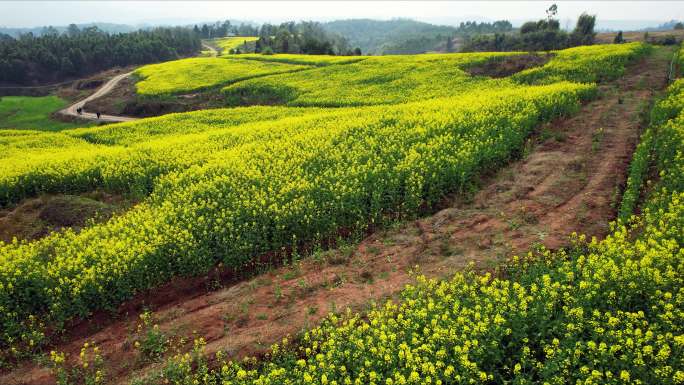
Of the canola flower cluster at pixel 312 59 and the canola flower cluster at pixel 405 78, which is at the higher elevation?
the canola flower cluster at pixel 312 59

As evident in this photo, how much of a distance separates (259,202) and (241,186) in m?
2.25

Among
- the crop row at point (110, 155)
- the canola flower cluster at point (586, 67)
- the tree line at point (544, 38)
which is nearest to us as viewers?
the crop row at point (110, 155)

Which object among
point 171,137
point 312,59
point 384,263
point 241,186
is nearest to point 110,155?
point 171,137

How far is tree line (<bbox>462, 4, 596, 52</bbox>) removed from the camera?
275ft

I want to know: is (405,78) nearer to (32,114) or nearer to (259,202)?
(259,202)

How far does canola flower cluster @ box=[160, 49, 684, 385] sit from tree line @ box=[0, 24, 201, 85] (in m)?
104

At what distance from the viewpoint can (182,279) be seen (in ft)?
42.5

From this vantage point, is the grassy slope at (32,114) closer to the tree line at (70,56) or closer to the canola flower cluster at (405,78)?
the canola flower cluster at (405,78)

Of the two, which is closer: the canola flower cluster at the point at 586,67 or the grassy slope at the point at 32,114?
the canola flower cluster at the point at 586,67

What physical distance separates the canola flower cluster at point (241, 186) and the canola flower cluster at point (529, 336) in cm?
497

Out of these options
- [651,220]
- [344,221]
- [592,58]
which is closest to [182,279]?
[344,221]

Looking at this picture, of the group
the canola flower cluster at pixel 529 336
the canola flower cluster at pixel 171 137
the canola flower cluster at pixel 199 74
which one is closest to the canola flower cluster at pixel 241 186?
the canola flower cluster at pixel 171 137

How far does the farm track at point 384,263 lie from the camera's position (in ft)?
32.8

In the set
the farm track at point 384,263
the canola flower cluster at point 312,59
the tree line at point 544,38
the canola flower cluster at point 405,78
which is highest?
the tree line at point 544,38
